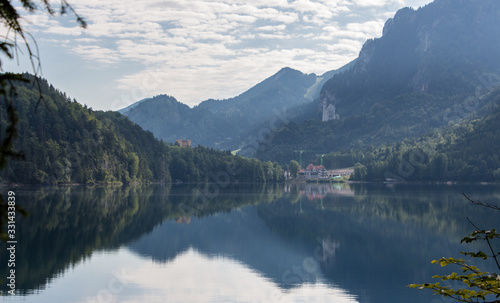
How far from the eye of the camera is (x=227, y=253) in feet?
183

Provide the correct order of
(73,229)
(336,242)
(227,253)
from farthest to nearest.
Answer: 1. (73,229)
2. (336,242)
3. (227,253)

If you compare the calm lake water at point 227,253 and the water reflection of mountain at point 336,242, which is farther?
the water reflection of mountain at point 336,242

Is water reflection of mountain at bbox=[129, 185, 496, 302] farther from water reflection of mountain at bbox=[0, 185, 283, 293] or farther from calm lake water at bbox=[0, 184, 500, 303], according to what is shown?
water reflection of mountain at bbox=[0, 185, 283, 293]

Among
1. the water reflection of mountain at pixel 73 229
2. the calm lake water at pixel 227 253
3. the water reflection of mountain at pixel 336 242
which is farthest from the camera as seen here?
the water reflection of mountain at pixel 336 242

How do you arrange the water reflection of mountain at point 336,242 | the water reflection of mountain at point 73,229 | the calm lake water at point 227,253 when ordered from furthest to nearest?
1. the water reflection of mountain at point 336,242
2. the water reflection of mountain at point 73,229
3. the calm lake water at point 227,253

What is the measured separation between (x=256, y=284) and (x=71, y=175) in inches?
5603

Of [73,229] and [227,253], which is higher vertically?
[73,229]

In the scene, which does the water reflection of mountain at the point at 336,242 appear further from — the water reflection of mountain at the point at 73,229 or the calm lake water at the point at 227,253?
the water reflection of mountain at the point at 73,229

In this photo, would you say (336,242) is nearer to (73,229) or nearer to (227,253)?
(227,253)

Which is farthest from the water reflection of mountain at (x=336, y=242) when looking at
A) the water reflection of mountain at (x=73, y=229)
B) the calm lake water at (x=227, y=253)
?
the water reflection of mountain at (x=73, y=229)

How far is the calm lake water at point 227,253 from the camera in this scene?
36.5 metres

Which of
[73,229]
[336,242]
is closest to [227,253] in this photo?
[336,242]

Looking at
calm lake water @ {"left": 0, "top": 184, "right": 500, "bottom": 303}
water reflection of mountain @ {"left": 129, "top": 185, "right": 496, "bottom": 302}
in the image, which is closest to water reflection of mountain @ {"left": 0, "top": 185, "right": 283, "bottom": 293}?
calm lake water @ {"left": 0, "top": 184, "right": 500, "bottom": 303}

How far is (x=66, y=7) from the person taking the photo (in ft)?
25.8
